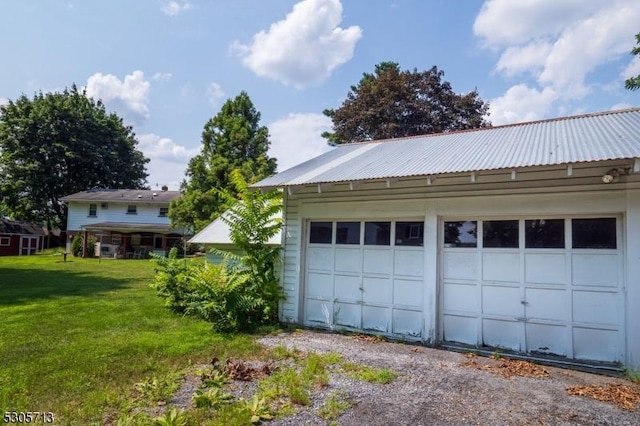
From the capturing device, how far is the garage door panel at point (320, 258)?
8.63 meters

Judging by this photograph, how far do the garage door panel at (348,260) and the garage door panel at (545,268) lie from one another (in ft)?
9.94

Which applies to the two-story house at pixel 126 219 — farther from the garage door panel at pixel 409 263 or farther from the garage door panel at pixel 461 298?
the garage door panel at pixel 461 298

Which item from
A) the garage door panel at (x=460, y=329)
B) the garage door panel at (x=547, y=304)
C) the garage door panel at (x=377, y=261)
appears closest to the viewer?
the garage door panel at (x=547, y=304)

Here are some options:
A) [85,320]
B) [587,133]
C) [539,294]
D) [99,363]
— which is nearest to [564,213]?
[539,294]

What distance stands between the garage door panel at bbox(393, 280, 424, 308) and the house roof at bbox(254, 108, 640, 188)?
2035mm

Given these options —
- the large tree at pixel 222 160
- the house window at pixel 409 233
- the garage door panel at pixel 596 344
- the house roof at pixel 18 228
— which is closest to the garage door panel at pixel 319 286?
the house window at pixel 409 233

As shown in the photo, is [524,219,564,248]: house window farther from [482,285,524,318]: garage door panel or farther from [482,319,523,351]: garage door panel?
[482,319,523,351]: garage door panel

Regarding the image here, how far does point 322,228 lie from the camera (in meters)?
8.82

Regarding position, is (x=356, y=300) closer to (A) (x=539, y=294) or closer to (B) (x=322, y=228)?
(B) (x=322, y=228)

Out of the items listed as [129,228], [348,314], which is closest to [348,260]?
[348,314]

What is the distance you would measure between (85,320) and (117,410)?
5133mm

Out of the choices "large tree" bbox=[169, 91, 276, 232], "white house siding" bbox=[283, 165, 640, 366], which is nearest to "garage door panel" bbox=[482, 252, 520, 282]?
"white house siding" bbox=[283, 165, 640, 366]

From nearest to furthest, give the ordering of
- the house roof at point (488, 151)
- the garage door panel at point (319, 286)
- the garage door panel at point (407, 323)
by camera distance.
→ 1. the house roof at point (488, 151)
2. the garage door panel at point (407, 323)
3. the garage door panel at point (319, 286)

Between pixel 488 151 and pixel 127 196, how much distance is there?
107ft
